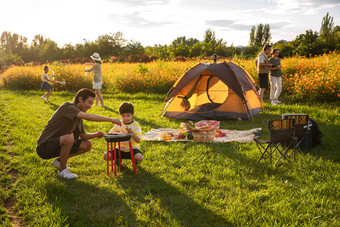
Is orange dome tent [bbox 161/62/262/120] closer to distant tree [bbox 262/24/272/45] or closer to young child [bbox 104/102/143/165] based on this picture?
young child [bbox 104/102/143/165]

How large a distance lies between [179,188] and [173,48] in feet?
79.6

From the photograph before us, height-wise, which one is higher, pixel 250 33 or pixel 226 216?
pixel 250 33

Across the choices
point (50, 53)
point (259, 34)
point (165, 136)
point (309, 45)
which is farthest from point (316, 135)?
point (259, 34)

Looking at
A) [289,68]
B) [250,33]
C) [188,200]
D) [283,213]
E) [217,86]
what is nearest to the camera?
[283,213]

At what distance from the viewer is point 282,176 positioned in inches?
166

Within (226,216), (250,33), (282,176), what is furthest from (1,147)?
(250,33)

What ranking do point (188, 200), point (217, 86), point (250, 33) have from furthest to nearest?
point (250, 33) < point (217, 86) < point (188, 200)

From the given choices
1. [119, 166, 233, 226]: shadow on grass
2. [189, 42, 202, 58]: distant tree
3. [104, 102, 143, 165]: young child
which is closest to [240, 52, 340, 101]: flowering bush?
[104, 102, 143, 165]: young child

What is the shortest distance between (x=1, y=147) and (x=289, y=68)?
1078 centimetres

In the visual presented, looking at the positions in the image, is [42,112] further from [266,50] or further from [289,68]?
[289,68]

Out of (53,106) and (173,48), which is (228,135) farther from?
(173,48)

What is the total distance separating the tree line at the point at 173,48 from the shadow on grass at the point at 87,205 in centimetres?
1552

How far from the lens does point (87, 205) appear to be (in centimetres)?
346

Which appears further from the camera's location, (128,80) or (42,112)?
(128,80)
